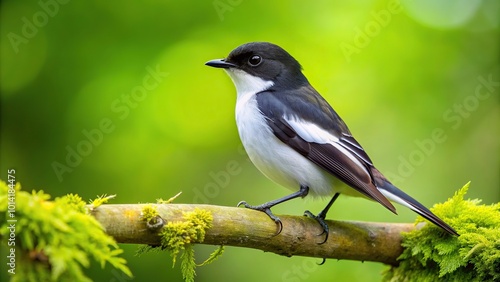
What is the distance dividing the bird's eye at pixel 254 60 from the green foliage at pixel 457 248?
1.98 metres

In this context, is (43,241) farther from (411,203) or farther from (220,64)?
(220,64)

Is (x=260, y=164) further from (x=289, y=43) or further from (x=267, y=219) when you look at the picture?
(x=289, y=43)

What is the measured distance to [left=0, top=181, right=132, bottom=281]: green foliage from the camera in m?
2.28

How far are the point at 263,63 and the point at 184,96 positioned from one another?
190cm

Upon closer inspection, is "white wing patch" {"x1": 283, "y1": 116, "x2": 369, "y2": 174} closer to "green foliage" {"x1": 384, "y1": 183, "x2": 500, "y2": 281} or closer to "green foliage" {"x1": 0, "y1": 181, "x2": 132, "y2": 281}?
"green foliage" {"x1": 384, "y1": 183, "x2": 500, "y2": 281}

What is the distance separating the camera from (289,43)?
714 cm

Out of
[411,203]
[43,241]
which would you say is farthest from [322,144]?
[43,241]

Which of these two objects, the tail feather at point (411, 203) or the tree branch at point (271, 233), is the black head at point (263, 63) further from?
the tree branch at point (271, 233)

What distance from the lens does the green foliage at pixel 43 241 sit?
2283 mm

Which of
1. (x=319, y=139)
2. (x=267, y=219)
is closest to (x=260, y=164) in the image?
(x=319, y=139)

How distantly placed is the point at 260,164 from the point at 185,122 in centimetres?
239

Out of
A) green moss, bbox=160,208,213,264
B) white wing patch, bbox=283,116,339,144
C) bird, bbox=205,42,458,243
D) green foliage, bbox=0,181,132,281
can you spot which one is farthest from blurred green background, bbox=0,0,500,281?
green foliage, bbox=0,181,132,281

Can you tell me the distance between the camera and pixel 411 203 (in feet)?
13.5

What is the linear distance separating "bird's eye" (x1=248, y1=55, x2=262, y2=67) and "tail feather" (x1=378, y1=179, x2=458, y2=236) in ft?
5.12
